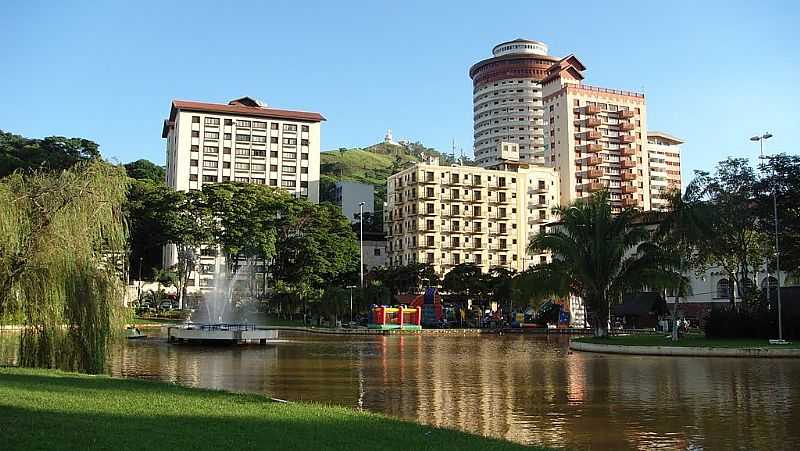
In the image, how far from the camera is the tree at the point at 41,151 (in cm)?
8038

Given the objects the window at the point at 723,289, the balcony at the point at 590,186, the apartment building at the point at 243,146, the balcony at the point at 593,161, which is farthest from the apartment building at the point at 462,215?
the window at the point at 723,289

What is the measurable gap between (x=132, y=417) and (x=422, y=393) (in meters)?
9.35

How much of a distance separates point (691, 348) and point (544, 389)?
17.4 m

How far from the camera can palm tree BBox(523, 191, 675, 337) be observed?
4394 centimetres

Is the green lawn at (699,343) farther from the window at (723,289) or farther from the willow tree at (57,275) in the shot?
the window at (723,289)

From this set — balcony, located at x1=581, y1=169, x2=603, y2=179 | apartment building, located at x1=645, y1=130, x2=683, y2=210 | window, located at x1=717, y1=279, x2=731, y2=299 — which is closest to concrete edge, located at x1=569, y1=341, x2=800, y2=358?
window, located at x1=717, y1=279, x2=731, y2=299

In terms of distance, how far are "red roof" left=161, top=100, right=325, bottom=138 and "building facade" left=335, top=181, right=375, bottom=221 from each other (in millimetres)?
12543

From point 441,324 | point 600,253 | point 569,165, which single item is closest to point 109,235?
point 600,253

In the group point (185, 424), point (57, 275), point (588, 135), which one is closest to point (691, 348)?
point (57, 275)

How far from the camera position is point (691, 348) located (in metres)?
34.8

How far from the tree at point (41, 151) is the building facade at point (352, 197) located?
43211 mm

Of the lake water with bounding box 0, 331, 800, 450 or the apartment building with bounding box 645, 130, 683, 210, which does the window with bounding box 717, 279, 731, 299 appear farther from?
the apartment building with bounding box 645, 130, 683, 210

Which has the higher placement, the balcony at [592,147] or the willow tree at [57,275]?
the balcony at [592,147]

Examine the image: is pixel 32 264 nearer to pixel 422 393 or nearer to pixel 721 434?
pixel 422 393
